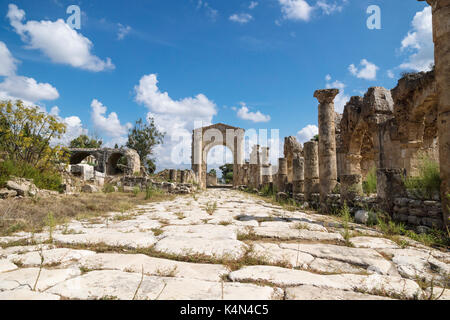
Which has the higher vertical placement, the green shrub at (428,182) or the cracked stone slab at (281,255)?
the green shrub at (428,182)

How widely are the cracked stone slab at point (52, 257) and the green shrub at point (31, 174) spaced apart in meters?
4.67

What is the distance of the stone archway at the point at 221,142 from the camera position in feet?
99.4

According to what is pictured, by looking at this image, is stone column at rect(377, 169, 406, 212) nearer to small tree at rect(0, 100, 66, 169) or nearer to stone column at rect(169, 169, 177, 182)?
small tree at rect(0, 100, 66, 169)

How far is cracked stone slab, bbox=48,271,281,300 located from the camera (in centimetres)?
148

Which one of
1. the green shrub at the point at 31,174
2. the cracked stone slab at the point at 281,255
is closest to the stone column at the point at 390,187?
the cracked stone slab at the point at 281,255

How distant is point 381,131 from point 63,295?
10.9m

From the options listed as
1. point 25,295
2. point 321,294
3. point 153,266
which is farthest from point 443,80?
point 25,295

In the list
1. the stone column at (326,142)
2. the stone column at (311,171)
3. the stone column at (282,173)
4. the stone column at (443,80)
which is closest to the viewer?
the stone column at (443,80)

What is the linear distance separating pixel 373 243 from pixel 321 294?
6.58 feet

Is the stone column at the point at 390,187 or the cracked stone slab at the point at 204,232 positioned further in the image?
the stone column at the point at 390,187

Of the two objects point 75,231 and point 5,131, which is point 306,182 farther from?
point 5,131

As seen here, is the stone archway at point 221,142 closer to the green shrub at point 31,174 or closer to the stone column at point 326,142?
the green shrub at point 31,174

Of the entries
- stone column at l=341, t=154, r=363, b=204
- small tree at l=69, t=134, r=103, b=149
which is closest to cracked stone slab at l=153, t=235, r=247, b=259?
stone column at l=341, t=154, r=363, b=204

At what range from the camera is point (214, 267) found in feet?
6.77
